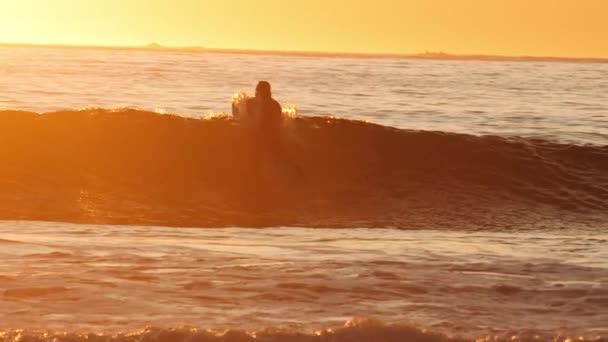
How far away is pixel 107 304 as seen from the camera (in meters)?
10.0

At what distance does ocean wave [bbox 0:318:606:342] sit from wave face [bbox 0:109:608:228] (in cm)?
739

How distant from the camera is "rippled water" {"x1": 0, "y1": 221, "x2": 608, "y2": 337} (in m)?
9.71

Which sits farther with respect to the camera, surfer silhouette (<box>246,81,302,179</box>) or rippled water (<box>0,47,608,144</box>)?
rippled water (<box>0,47,608,144</box>)

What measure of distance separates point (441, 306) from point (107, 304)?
2789 mm

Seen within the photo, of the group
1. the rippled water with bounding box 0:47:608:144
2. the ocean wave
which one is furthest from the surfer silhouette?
the ocean wave

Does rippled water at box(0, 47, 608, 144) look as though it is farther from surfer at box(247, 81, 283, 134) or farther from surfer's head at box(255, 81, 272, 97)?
surfer's head at box(255, 81, 272, 97)

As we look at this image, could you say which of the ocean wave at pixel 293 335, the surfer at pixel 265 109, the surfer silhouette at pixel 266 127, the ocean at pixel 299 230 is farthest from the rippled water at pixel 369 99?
the ocean wave at pixel 293 335

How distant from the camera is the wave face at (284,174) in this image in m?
18.0

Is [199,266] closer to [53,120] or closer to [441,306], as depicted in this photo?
[441,306]

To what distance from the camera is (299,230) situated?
1606cm

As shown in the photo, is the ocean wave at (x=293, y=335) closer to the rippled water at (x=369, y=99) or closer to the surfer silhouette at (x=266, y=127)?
the surfer silhouette at (x=266, y=127)

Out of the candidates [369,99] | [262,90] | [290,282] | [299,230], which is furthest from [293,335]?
[369,99]

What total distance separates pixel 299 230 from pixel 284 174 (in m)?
4.23

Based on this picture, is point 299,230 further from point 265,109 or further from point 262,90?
point 265,109
